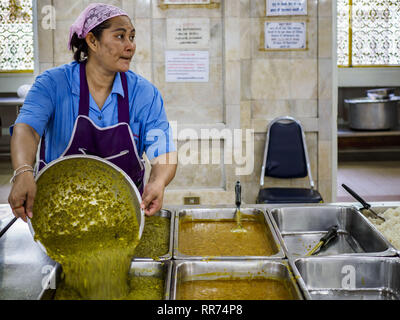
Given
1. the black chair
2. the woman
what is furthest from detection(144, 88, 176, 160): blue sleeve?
the black chair

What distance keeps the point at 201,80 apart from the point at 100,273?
3164 mm

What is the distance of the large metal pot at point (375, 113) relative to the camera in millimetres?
7711

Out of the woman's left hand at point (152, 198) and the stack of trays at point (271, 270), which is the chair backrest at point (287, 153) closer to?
the stack of trays at point (271, 270)

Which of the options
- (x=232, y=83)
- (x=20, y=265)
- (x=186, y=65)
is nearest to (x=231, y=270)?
(x=20, y=265)

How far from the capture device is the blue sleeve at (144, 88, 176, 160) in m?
2.07

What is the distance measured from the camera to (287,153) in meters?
4.34

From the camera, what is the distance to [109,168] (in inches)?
64.1

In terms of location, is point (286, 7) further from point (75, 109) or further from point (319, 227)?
point (75, 109)

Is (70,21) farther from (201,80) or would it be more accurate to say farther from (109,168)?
(109,168)

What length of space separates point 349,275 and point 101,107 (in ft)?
4.14

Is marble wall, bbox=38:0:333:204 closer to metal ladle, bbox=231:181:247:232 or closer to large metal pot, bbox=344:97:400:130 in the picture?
metal ladle, bbox=231:181:247:232

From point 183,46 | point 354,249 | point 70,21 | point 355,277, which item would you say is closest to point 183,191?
point 183,46

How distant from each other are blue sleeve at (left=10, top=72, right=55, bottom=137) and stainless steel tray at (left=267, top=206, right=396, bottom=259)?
3.76 feet

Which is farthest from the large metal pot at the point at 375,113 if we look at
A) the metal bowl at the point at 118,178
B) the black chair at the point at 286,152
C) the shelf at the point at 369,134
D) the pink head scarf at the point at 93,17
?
the metal bowl at the point at 118,178
